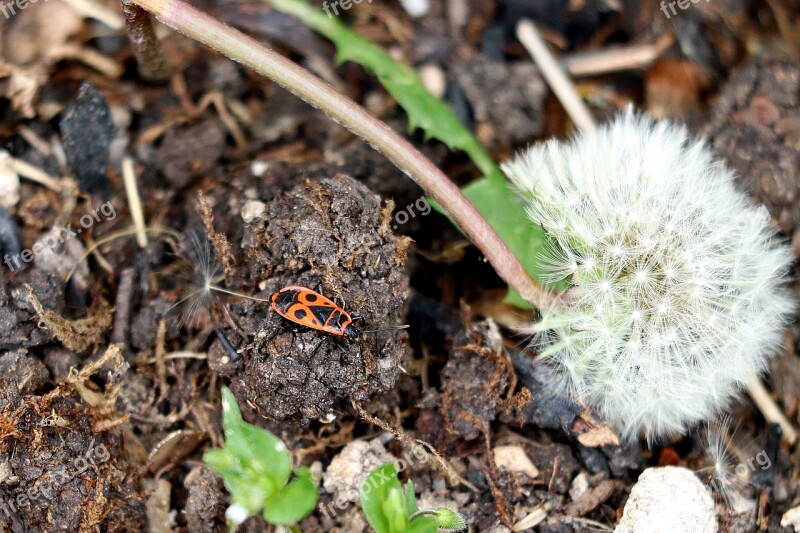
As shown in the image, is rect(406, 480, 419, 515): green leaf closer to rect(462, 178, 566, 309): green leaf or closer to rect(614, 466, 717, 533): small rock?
rect(614, 466, 717, 533): small rock

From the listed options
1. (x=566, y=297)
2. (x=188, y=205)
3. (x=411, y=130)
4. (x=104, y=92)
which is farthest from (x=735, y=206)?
(x=104, y=92)

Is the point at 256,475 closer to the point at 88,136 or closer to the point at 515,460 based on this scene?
the point at 515,460

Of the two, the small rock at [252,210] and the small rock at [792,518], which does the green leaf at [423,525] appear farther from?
the small rock at [792,518]

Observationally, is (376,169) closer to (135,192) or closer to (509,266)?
(509,266)

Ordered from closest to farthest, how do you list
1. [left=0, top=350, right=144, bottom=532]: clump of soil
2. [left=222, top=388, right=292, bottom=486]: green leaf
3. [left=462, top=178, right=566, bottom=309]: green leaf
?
[left=222, top=388, right=292, bottom=486]: green leaf → [left=0, top=350, right=144, bottom=532]: clump of soil → [left=462, top=178, right=566, bottom=309]: green leaf

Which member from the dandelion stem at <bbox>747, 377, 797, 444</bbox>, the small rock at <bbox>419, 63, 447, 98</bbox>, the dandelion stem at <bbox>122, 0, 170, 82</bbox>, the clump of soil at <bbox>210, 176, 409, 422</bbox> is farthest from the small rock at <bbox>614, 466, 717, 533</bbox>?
the dandelion stem at <bbox>122, 0, 170, 82</bbox>

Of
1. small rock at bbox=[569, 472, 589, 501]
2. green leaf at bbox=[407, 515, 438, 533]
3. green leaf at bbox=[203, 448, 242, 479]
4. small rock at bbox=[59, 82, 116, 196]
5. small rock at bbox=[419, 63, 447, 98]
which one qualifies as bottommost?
small rock at bbox=[569, 472, 589, 501]
